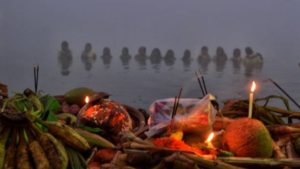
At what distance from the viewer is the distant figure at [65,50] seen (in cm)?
327

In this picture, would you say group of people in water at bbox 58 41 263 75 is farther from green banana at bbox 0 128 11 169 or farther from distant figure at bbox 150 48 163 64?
green banana at bbox 0 128 11 169

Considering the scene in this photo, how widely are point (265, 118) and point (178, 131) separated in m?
0.52

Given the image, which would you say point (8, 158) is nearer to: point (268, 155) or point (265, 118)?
point (268, 155)

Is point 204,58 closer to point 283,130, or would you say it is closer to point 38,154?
point 283,130

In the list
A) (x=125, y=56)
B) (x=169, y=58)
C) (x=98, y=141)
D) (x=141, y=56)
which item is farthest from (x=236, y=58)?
(x=98, y=141)

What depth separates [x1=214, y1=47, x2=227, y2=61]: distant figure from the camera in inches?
114

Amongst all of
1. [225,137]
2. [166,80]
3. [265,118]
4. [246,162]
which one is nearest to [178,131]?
[225,137]

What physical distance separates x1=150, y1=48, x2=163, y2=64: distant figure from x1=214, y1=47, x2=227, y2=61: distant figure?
2.09 feet

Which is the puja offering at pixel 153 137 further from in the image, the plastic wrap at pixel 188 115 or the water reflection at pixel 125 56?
the water reflection at pixel 125 56

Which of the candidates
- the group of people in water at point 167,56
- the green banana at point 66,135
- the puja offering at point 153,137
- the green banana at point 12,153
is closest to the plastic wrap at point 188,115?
the puja offering at point 153,137

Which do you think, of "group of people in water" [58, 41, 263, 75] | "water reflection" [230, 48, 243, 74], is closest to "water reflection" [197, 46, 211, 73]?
"group of people in water" [58, 41, 263, 75]

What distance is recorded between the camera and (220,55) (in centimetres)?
297

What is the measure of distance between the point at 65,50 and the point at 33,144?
9.51 ft

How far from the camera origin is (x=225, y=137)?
3.18ft
